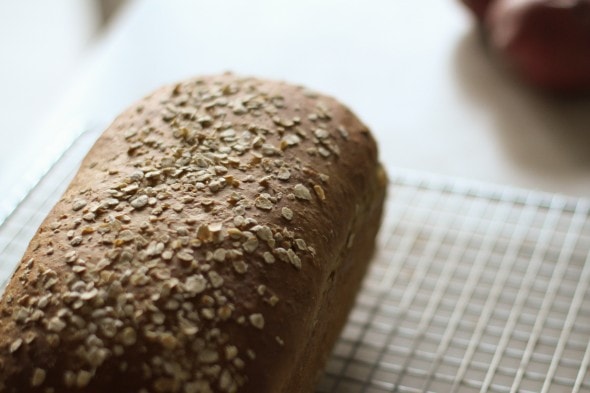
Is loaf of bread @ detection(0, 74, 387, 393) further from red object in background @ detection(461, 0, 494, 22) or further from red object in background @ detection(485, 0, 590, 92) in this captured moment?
red object in background @ detection(461, 0, 494, 22)

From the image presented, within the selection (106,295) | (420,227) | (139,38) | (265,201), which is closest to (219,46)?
(139,38)

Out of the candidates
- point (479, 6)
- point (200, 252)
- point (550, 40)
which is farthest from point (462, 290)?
point (479, 6)

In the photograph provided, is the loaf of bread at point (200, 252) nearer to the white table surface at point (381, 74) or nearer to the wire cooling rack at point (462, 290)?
the wire cooling rack at point (462, 290)

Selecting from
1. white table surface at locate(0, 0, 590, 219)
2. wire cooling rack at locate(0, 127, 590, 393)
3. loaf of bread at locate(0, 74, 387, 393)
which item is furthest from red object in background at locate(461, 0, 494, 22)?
loaf of bread at locate(0, 74, 387, 393)

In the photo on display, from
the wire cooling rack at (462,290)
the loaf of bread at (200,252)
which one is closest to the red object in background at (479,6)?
the wire cooling rack at (462,290)

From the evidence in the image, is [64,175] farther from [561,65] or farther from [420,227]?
[561,65]

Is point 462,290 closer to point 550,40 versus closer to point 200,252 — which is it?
point 200,252
